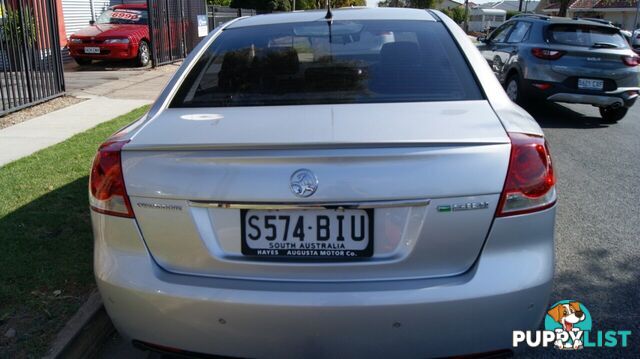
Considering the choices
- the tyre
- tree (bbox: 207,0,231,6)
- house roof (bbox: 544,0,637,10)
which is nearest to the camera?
the tyre

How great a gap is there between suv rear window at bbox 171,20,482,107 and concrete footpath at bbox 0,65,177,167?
4016 millimetres

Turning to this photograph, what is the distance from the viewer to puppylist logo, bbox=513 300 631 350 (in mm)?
2965

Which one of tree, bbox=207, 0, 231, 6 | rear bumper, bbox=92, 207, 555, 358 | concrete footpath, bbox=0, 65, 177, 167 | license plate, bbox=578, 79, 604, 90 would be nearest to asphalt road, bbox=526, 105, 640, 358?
license plate, bbox=578, 79, 604, 90

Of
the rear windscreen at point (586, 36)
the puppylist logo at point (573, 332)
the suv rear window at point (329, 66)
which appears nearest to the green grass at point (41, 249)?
the suv rear window at point (329, 66)

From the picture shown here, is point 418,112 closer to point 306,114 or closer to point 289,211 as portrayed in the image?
point 306,114

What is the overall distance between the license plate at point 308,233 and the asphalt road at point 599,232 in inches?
52.0

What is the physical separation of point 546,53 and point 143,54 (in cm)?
1129

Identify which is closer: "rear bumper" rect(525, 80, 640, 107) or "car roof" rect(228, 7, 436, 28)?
"car roof" rect(228, 7, 436, 28)

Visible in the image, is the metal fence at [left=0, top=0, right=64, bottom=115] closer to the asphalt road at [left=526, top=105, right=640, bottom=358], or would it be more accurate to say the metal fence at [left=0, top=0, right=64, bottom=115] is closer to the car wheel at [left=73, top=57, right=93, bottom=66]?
the car wheel at [left=73, top=57, right=93, bottom=66]

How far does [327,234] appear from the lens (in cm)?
218

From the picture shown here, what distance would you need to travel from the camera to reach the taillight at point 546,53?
9086mm

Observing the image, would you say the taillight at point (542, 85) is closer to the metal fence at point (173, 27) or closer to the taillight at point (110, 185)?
the taillight at point (110, 185)

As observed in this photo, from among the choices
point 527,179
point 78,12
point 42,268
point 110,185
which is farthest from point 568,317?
point 78,12

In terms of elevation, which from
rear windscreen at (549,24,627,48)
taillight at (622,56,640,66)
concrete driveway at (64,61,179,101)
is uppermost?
rear windscreen at (549,24,627,48)
